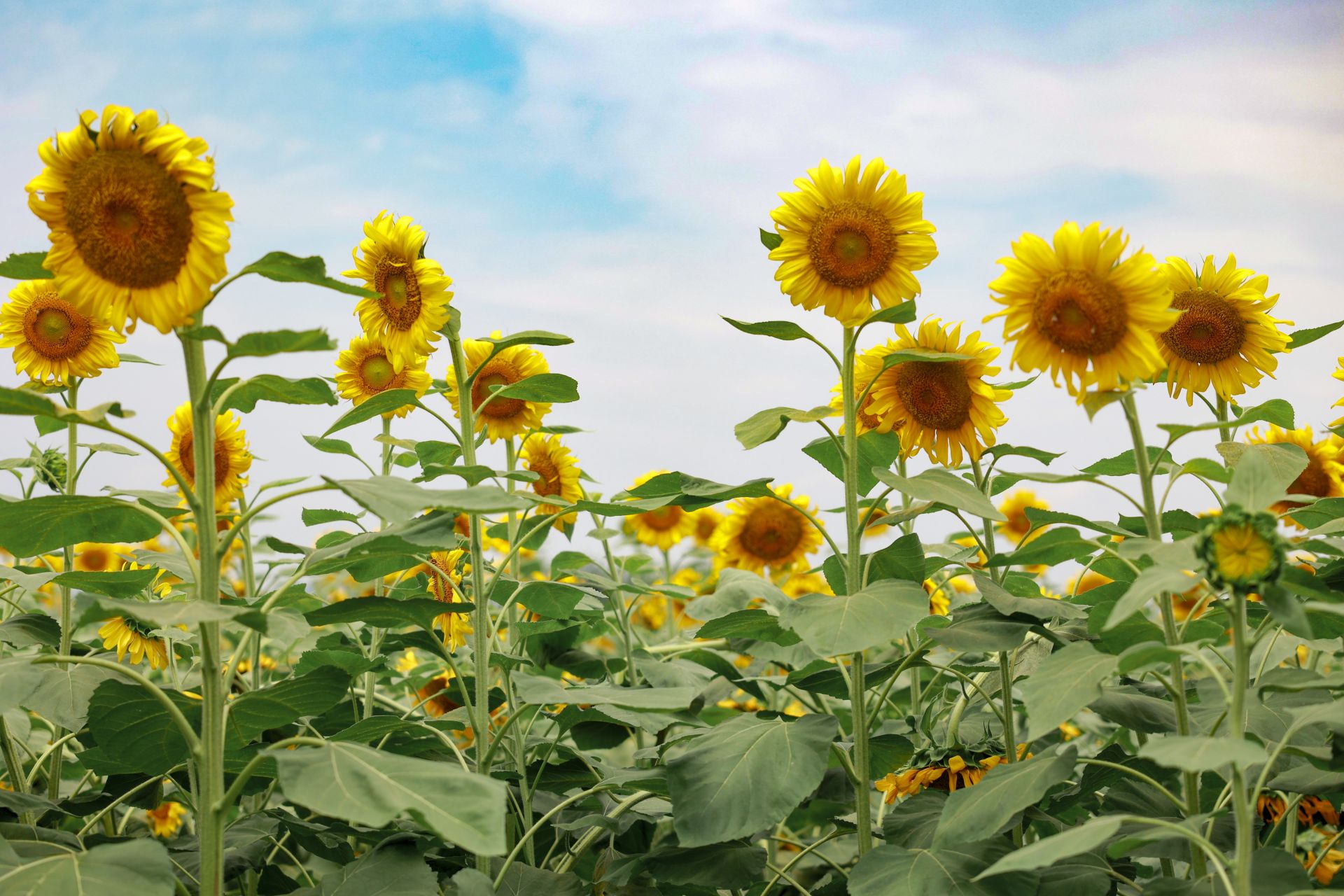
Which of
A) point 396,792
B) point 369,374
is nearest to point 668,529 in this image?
point 369,374

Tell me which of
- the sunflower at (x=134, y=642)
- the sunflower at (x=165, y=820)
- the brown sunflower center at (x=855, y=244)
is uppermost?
the brown sunflower center at (x=855, y=244)

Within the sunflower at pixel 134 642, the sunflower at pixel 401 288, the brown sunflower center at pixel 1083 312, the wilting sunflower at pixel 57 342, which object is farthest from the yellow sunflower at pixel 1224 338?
the sunflower at pixel 134 642

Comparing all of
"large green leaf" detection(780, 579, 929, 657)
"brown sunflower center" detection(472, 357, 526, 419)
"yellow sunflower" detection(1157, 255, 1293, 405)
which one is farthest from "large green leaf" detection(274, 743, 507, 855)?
"yellow sunflower" detection(1157, 255, 1293, 405)

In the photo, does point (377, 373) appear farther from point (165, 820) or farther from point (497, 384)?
point (165, 820)

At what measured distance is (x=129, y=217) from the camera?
1.44 m

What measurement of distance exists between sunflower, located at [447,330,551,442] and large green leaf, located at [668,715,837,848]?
3.36 ft

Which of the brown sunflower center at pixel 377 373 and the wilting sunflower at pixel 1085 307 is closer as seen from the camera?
the wilting sunflower at pixel 1085 307

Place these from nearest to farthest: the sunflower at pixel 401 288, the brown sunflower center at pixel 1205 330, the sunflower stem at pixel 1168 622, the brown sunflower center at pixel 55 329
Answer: the sunflower stem at pixel 1168 622 → the brown sunflower center at pixel 1205 330 → the sunflower at pixel 401 288 → the brown sunflower center at pixel 55 329

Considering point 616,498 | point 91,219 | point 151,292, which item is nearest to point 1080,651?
point 616,498

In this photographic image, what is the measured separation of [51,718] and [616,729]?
1.06m

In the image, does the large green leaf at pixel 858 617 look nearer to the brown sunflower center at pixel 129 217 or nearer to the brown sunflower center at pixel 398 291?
the brown sunflower center at pixel 398 291

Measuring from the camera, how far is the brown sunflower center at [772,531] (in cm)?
332

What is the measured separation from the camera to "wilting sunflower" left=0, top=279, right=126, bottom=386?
2084 millimetres

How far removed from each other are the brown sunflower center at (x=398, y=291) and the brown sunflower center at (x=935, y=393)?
927 mm
